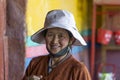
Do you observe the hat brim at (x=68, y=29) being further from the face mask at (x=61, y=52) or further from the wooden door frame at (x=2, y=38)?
the wooden door frame at (x=2, y=38)

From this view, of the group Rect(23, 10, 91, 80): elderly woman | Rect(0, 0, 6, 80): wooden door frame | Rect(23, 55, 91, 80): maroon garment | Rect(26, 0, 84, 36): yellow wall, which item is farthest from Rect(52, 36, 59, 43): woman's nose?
Rect(26, 0, 84, 36): yellow wall

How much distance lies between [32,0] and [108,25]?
13.3 feet

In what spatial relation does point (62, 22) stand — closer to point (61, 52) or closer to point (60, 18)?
point (60, 18)

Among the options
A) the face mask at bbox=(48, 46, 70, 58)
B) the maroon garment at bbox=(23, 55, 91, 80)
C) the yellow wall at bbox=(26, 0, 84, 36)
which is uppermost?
the yellow wall at bbox=(26, 0, 84, 36)

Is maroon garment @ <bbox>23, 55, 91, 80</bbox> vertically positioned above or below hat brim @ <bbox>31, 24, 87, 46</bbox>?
below

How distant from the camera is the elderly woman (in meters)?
1.97

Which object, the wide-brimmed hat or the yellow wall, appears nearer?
the wide-brimmed hat

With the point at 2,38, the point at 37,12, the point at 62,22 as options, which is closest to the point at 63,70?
the point at 62,22

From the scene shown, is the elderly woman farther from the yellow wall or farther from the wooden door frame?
the yellow wall

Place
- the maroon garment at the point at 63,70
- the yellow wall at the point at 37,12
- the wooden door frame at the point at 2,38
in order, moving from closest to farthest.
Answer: the maroon garment at the point at 63,70 → the wooden door frame at the point at 2,38 → the yellow wall at the point at 37,12

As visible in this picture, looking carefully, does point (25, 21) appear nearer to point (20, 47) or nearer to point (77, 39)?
point (20, 47)

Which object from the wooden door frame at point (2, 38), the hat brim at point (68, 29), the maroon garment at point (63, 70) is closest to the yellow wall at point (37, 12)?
the wooden door frame at point (2, 38)

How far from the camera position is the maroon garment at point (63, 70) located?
1.94m

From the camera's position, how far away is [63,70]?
6.49 ft
